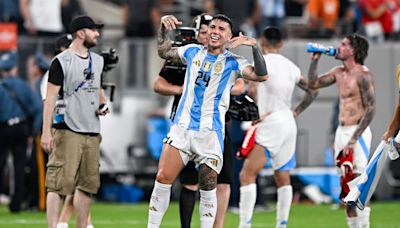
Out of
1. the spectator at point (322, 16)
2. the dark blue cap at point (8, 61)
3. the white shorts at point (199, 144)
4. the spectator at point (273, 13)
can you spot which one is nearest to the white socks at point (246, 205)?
the white shorts at point (199, 144)

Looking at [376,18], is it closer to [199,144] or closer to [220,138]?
[220,138]

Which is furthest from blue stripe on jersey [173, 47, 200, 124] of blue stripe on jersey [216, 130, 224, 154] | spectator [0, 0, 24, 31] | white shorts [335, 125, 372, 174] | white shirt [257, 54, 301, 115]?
spectator [0, 0, 24, 31]

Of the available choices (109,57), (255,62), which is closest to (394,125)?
(255,62)

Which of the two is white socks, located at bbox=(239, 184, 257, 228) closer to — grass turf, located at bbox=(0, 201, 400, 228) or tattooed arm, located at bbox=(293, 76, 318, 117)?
tattooed arm, located at bbox=(293, 76, 318, 117)

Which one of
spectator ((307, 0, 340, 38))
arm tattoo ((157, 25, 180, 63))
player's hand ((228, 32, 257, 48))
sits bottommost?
spectator ((307, 0, 340, 38))

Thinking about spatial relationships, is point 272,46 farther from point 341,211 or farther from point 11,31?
point 11,31

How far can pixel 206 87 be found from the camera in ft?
42.9

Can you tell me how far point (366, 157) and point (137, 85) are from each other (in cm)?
979

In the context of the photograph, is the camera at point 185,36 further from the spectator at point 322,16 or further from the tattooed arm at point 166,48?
the spectator at point 322,16

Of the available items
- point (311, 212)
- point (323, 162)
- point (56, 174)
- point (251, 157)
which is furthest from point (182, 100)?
point (323, 162)

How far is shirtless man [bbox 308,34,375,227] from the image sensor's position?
15242 mm

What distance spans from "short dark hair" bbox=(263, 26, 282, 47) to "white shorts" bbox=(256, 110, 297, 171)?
930 millimetres

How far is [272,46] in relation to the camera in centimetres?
1616

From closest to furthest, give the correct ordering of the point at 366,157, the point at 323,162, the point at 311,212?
the point at 366,157 → the point at 311,212 → the point at 323,162
